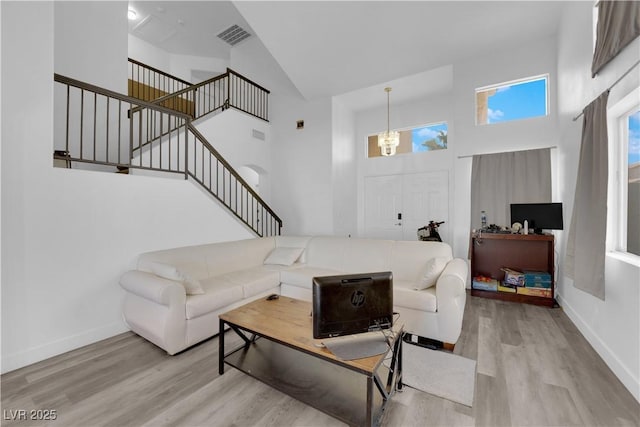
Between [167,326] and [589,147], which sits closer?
[167,326]

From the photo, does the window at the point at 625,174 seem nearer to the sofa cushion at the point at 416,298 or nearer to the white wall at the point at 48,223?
the sofa cushion at the point at 416,298

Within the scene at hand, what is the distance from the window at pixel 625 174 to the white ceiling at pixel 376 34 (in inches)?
89.0

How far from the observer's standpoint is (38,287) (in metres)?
2.32

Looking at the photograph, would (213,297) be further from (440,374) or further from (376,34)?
(376,34)

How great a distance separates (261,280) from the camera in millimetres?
3270

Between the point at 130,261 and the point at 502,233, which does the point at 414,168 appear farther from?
the point at 130,261

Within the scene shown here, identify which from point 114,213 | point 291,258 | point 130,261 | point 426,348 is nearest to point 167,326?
point 130,261

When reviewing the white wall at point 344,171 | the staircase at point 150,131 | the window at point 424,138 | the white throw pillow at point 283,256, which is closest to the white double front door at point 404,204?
the white wall at point 344,171

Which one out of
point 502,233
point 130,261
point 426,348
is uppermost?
point 502,233

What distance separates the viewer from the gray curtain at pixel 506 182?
3910 millimetres

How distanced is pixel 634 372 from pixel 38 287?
4.69m

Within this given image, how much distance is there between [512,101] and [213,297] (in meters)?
5.18

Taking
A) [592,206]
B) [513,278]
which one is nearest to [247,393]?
[592,206]

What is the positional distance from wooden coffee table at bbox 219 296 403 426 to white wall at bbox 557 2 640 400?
1696mm
